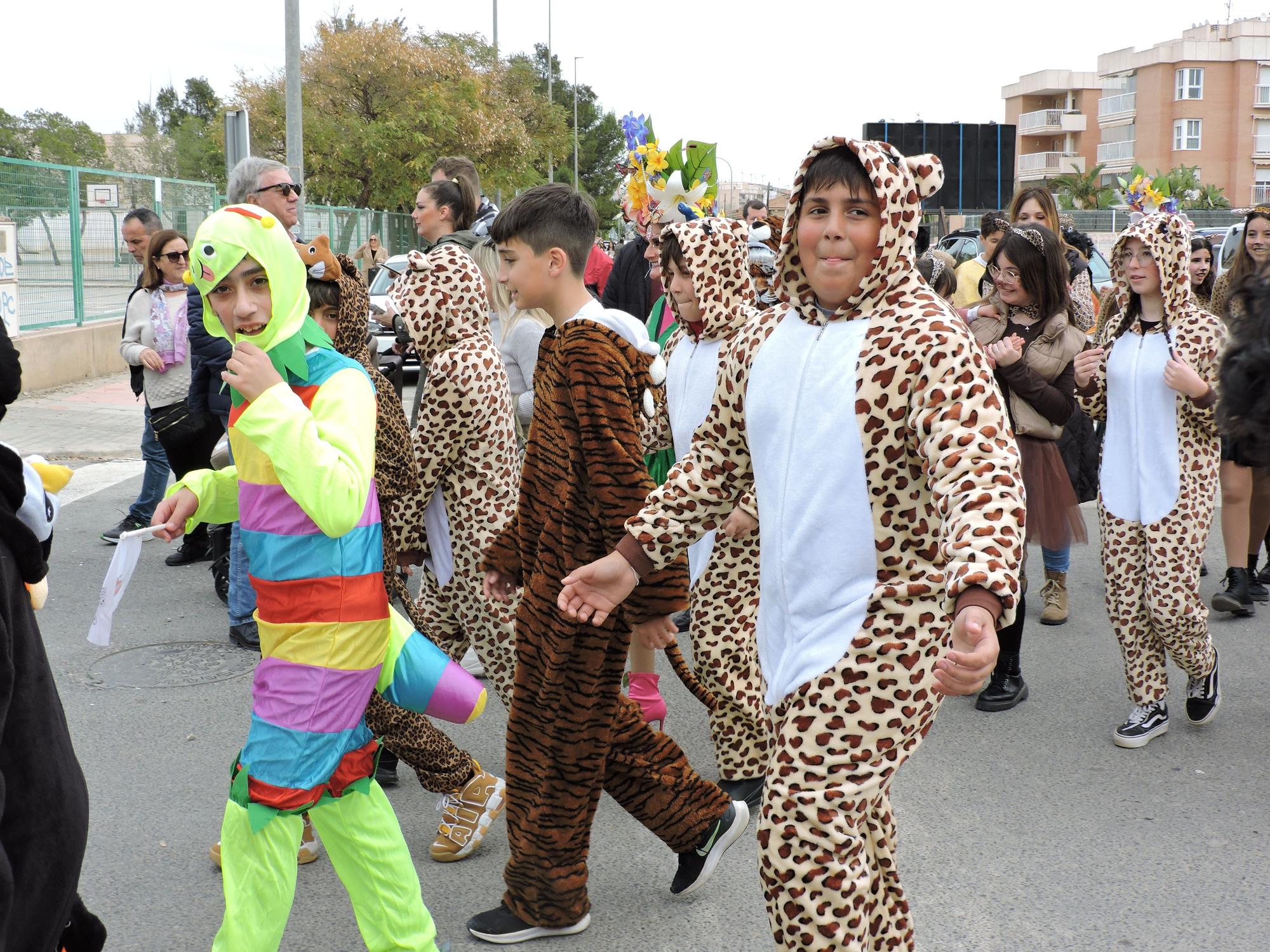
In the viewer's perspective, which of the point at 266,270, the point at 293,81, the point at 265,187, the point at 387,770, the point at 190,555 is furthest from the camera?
the point at 293,81

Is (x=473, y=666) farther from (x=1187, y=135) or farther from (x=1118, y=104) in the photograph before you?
(x=1118, y=104)

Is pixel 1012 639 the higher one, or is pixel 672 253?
pixel 672 253

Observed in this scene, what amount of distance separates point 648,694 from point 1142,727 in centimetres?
207

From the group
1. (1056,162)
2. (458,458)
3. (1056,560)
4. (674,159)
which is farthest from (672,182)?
(1056,162)

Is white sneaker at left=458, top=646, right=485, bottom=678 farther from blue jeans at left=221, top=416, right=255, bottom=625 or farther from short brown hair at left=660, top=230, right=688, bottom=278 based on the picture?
short brown hair at left=660, top=230, right=688, bottom=278

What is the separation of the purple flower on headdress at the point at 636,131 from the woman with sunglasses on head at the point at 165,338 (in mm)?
2919

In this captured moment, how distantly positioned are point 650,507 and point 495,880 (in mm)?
1631

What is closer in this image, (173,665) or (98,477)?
(173,665)

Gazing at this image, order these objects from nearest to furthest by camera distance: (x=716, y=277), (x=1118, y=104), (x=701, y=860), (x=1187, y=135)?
(x=701, y=860) < (x=716, y=277) < (x=1187, y=135) < (x=1118, y=104)

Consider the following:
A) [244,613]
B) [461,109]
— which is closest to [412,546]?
[244,613]

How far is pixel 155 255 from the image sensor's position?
7.54 metres

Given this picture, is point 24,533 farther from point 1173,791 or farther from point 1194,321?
point 1194,321

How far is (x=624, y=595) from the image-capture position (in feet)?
9.48

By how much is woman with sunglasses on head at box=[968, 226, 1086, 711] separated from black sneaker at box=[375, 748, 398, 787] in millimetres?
2632
